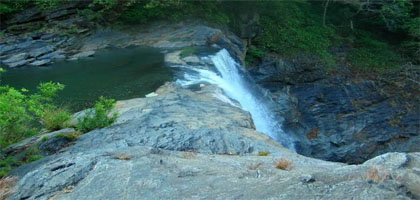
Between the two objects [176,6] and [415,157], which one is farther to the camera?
[176,6]

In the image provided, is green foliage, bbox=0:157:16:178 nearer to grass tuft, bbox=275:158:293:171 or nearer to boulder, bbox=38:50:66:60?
grass tuft, bbox=275:158:293:171

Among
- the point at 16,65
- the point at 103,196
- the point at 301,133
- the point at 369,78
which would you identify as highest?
the point at 103,196

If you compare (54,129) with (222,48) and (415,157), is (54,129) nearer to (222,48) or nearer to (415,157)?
(415,157)

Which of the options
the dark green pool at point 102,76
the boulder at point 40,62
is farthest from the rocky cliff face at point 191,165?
the boulder at point 40,62

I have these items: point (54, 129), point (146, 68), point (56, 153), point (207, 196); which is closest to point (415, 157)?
point (207, 196)

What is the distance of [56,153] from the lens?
5.83m

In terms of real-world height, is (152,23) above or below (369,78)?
above

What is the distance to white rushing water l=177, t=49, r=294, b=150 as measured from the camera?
11.8 meters

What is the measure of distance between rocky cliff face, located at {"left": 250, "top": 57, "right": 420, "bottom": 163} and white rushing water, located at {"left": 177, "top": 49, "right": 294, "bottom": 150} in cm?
109

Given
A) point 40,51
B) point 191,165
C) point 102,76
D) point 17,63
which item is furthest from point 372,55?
point 191,165

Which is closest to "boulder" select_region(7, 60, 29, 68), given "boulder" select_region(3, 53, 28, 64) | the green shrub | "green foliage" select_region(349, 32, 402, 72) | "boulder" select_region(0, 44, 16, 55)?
"boulder" select_region(3, 53, 28, 64)

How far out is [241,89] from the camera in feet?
46.1

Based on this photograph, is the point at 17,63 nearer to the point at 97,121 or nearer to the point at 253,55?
the point at 97,121

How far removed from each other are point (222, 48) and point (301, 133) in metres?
4.72
